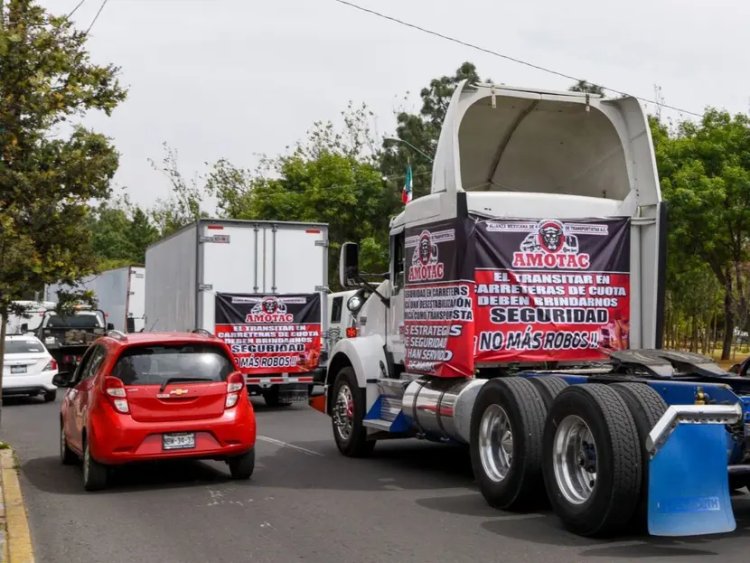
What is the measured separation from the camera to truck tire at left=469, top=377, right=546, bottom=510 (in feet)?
28.0

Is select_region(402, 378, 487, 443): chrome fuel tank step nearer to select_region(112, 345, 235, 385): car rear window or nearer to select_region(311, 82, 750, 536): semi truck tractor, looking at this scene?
select_region(311, 82, 750, 536): semi truck tractor

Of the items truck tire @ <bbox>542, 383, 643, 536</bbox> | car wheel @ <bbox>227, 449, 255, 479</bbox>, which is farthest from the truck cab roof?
car wheel @ <bbox>227, 449, 255, 479</bbox>

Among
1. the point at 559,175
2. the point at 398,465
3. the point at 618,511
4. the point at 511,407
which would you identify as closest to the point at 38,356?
the point at 398,465

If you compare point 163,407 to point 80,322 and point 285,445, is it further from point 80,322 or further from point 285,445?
point 80,322

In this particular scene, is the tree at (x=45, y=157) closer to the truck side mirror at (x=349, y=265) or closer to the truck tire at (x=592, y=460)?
the truck side mirror at (x=349, y=265)

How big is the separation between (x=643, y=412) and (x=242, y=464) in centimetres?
475

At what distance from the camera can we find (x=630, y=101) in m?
11.0

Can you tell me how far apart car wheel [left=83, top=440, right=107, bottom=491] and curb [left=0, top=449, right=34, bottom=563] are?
64cm

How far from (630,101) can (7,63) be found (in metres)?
7.14

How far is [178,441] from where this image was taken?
10.2 m

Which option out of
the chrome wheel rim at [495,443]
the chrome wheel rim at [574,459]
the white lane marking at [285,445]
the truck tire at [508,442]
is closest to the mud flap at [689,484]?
the chrome wheel rim at [574,459]

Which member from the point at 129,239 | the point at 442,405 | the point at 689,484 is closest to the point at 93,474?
the point at 442,405

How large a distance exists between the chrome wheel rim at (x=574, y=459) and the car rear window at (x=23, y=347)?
54.8 feet

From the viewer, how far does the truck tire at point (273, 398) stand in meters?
20.1
